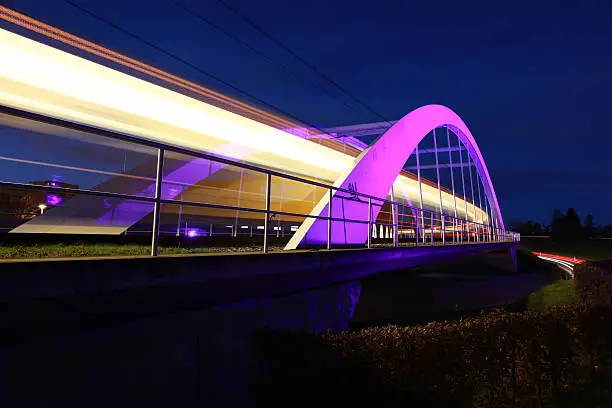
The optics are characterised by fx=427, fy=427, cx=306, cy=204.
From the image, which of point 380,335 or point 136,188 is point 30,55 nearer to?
point 136,188

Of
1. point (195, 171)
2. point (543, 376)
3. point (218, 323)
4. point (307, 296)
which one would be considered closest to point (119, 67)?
point (195, 171)

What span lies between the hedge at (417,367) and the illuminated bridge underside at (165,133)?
4.24m

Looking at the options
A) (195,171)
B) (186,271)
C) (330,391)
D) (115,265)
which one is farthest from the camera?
(195,171)

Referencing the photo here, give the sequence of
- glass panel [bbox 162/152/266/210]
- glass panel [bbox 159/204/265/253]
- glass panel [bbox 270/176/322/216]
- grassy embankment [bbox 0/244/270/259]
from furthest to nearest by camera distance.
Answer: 1. glass panel [bbox 270/176/322/216]
2. glass panel [bbox 162/152/266/210]
3. glass panel [bbox 159/204/265/253]
4. grassy embankment [bbox 0/244/270/259]

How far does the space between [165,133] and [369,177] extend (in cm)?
683

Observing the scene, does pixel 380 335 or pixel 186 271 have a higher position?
pixel 186 271

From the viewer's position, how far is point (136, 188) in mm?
13500

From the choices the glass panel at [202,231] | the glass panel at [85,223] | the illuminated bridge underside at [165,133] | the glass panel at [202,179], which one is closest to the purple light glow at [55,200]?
the glass panel at [85,223]

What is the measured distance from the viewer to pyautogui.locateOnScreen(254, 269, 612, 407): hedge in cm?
528

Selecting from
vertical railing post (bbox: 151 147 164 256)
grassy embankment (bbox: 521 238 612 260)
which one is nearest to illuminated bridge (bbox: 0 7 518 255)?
vertical railing post (bbox: 151 147 164 256)

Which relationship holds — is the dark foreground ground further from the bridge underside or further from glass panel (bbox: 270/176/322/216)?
glass panel (bbox: 270/176/322/216)

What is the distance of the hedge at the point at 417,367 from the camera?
528 centimetres

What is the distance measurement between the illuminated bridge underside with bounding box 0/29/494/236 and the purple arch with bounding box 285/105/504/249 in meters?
0.04

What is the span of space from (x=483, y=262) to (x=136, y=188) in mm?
28694
